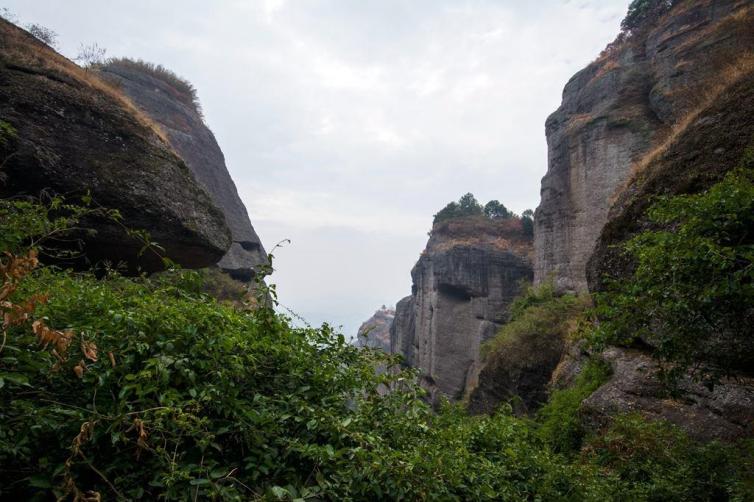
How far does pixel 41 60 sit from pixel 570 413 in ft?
41.7

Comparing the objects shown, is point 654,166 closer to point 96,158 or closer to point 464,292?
point 96,158

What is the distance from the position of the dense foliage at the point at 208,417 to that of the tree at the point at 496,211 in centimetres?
3767

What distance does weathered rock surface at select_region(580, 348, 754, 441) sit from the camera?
19.0ft

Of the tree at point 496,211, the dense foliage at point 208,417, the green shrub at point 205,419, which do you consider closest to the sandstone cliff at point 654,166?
the dense foliage at point 208,417

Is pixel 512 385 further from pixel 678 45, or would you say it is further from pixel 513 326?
pixel 678 45

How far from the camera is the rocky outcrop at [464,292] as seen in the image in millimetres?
30734

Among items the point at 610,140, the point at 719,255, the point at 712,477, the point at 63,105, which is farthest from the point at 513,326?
the point at 63,105

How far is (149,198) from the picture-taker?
840 cm

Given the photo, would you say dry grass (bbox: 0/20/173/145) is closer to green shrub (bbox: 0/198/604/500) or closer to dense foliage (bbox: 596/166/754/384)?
green shrub (bbox: 0/198/604/500)

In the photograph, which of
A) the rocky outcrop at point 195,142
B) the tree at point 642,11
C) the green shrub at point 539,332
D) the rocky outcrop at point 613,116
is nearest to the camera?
the green shrub at point 539,332

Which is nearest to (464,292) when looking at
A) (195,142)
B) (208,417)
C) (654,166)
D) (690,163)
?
(195,142)

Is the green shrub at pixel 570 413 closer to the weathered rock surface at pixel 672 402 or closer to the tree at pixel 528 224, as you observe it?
the weathered rock surface at pixel 672 402

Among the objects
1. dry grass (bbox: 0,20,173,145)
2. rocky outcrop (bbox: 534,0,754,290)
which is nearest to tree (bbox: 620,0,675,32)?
rocky outcrop (bbox: 534,0,754,290)

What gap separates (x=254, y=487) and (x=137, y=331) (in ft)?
4.16
